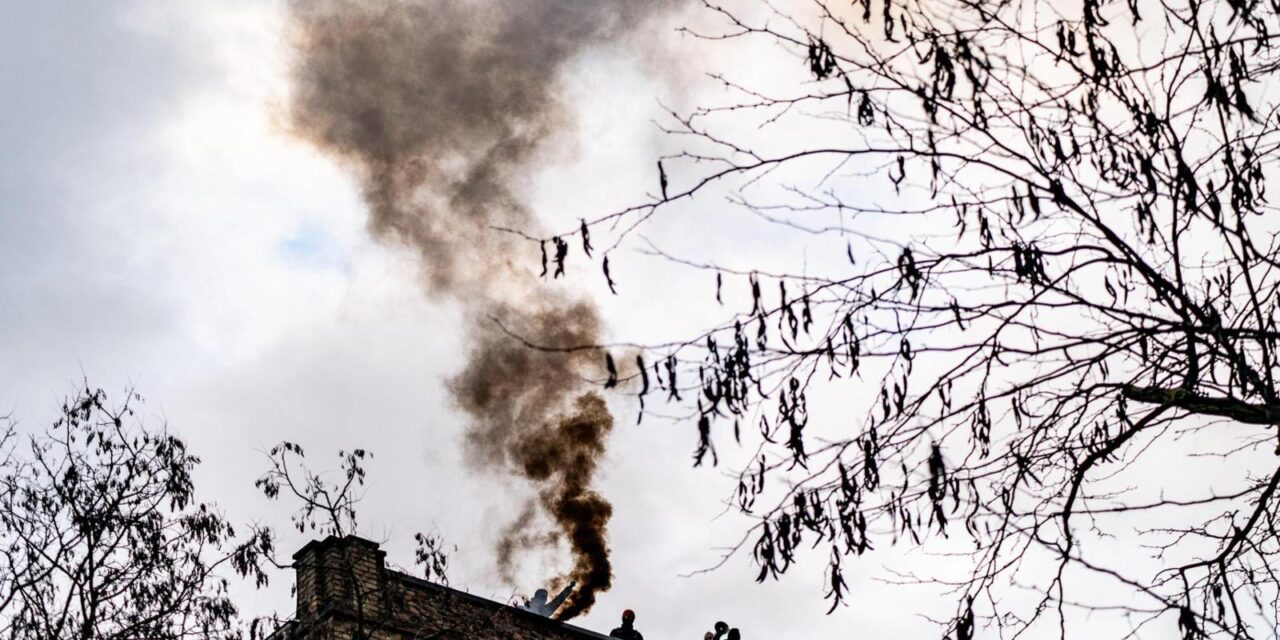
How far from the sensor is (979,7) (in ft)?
20.8

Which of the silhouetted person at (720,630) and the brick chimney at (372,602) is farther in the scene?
the silhouetted person at (720,630)

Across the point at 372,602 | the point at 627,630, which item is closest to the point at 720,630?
the point at 627,630

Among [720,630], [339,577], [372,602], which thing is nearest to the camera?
[339,577]

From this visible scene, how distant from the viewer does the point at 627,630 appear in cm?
2127

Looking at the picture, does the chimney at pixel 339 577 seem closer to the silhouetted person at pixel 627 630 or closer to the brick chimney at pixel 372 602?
the brick chimney at pixel 372 602

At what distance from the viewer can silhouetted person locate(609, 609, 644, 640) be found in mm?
21078

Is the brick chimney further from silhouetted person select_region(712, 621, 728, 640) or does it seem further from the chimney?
silhouetted person select_region(712, 621, 728, 640)

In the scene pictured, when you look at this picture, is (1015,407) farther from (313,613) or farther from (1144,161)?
(313,613)

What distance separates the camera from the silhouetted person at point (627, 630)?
21078 mm

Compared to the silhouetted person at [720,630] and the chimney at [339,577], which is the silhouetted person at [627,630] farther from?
the chimney at [339,577]

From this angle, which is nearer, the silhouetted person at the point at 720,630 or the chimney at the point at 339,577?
the chimney at the point at 339,577

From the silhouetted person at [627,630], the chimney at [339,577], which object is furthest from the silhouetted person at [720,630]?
the chimney at [339,577]

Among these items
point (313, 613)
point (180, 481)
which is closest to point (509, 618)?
point (313, 613)

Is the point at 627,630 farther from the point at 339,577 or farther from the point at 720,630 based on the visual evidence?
the point at 339,577
